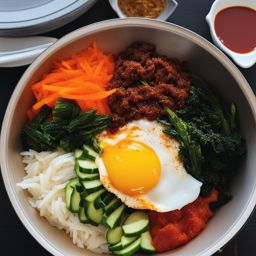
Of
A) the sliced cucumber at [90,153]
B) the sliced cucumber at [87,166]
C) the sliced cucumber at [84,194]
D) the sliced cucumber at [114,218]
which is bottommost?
the sliced cucumber at [114,218]

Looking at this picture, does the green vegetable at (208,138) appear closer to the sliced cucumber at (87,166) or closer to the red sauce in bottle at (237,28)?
the red sauce in bottle at (237,28)

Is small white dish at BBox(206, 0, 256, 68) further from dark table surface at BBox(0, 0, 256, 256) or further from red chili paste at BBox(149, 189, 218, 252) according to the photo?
red chili paste at BBox(149, 189, 218, 252)

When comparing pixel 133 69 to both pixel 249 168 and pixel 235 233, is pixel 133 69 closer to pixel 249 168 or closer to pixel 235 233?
pixel 249 168

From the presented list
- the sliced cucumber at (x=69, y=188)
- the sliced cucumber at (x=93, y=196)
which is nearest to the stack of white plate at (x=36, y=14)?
the sliced cucumber at (x=69, y=188)

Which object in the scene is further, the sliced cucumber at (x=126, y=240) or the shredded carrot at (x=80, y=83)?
the shredded carrot at (x=80, y=83)

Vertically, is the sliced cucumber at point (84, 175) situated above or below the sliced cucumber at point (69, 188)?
above

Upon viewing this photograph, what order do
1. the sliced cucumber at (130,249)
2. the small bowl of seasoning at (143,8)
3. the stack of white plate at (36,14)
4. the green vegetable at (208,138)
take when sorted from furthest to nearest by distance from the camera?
1. the small bowl of seasoning at (143,8)
2. the stack of white plate at (36,14)
3. the green vegetable at (208,138)
4. the sliced cucumber at (130,249)

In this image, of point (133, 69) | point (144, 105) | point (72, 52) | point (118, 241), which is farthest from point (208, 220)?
point (72, 52)
